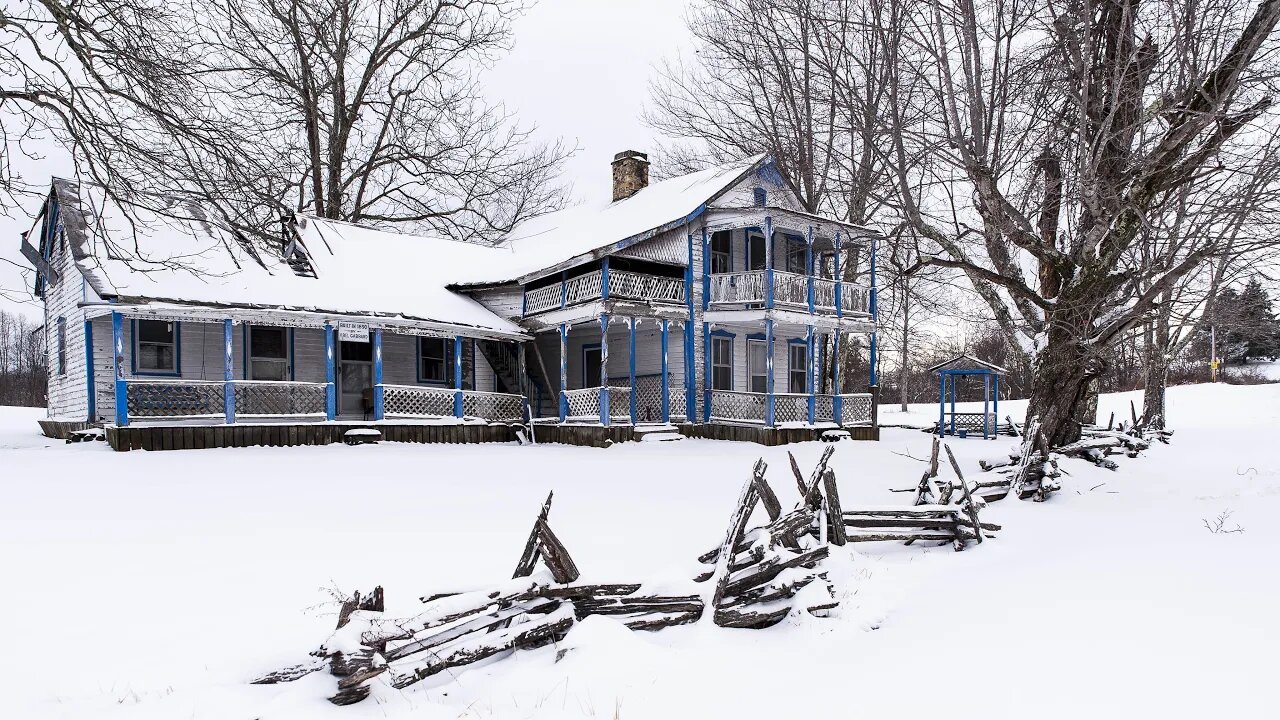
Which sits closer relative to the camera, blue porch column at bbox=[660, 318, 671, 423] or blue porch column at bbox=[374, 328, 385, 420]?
blue porch column at bbox=[374, 328, 385, 420]

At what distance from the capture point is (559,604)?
529 centimetres

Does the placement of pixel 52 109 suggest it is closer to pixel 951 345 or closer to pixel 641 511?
pixel 641 511

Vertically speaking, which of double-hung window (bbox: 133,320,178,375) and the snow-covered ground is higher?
double-hung window (bbox: 133,320,178,375)

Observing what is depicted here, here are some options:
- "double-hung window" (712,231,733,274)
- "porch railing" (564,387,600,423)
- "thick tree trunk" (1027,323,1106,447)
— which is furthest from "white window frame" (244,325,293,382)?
"thick tree trunk" (1027,323,1106,447)

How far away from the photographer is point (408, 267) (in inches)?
902

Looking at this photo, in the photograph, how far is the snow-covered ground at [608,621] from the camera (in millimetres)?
4582

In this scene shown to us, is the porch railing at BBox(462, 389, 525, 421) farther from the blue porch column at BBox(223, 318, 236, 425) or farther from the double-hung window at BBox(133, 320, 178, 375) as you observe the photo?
the double-hung window at BBox(133, 320, 178, 375)

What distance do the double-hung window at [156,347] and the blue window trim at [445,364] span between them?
6001 millimetres

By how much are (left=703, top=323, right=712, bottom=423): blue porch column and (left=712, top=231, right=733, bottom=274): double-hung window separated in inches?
89.4

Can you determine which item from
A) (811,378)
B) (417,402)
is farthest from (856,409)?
(417,402)

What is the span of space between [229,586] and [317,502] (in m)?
3.71

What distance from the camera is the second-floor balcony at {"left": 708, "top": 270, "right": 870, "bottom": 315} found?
2019cm

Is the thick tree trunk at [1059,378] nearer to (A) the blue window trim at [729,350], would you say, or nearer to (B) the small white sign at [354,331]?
(A) the blue window trim at [729,350]

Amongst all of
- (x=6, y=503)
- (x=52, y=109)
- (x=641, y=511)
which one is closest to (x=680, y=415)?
(x=641, y=511)
